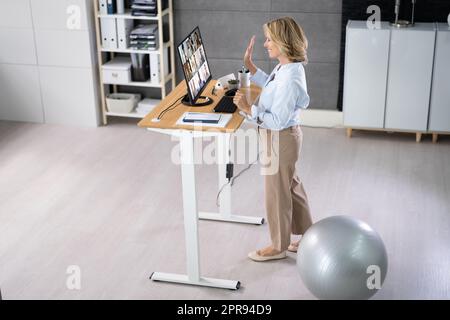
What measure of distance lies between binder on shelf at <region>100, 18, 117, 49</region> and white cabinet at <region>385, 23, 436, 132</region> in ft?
7.86

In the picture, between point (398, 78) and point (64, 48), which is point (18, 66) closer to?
point (64, 48)

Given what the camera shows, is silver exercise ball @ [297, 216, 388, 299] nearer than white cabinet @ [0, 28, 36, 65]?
Yes

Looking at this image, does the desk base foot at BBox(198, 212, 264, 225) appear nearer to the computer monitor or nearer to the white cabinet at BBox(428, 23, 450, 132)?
the computer monitor

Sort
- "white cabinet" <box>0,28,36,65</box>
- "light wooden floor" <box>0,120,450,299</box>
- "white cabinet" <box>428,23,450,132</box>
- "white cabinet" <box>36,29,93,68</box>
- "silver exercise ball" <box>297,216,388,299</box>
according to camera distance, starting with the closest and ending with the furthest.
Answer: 1. "silver exercise ball" <box>297,216,388,299</box>
2. "light wooden floor" <box>0,120,450,299</box>
3. "white cabinet" <box>428,23,450,132</box>
4. "white cabinet" <box>36,29,93,68</box>
5. "white cabinet" <box>0,28,36,65</box>

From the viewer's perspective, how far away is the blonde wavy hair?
3.80 meters

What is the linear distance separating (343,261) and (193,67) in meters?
1.50

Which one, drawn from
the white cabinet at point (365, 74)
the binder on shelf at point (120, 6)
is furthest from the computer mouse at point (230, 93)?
the binder on shelf at point (120, 6)

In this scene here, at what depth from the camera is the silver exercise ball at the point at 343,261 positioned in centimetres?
349

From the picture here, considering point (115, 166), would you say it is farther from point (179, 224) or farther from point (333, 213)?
point (333, 213)

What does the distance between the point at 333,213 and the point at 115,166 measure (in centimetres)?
185

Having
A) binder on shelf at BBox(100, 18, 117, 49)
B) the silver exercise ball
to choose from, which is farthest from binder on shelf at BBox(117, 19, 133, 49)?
the silver exercise ball

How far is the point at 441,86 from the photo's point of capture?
5.84 meters

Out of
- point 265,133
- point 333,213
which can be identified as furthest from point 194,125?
point 333,213

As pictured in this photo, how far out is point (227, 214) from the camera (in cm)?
477
